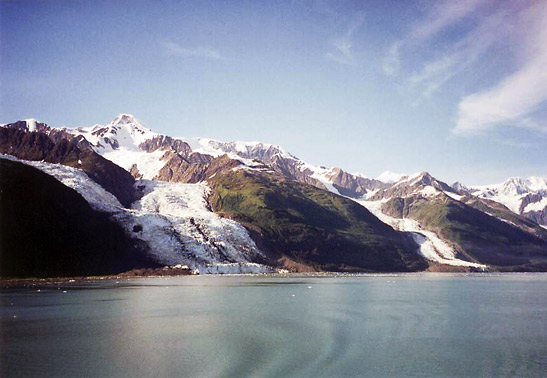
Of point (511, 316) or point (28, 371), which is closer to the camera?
point (28, 371)

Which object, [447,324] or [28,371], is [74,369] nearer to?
[28,371]

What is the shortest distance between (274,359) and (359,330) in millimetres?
23715

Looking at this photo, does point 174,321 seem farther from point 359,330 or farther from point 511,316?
point 511,316

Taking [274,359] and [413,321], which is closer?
[274,359]

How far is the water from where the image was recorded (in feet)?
171

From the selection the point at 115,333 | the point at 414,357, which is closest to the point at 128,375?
the point at 115,333

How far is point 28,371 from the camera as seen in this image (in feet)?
167

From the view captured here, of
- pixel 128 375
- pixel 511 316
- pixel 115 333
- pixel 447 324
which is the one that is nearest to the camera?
pixel 128 375

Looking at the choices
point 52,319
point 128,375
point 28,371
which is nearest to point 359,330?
point 128,375

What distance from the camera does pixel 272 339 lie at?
224 feet

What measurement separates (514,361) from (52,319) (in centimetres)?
7394

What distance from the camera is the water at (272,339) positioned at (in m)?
52.0

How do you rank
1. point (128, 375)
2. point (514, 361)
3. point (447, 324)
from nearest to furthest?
1. point (128, 375)
2. point (514, 361)
3. point (447, 324)

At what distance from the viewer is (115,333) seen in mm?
73125
